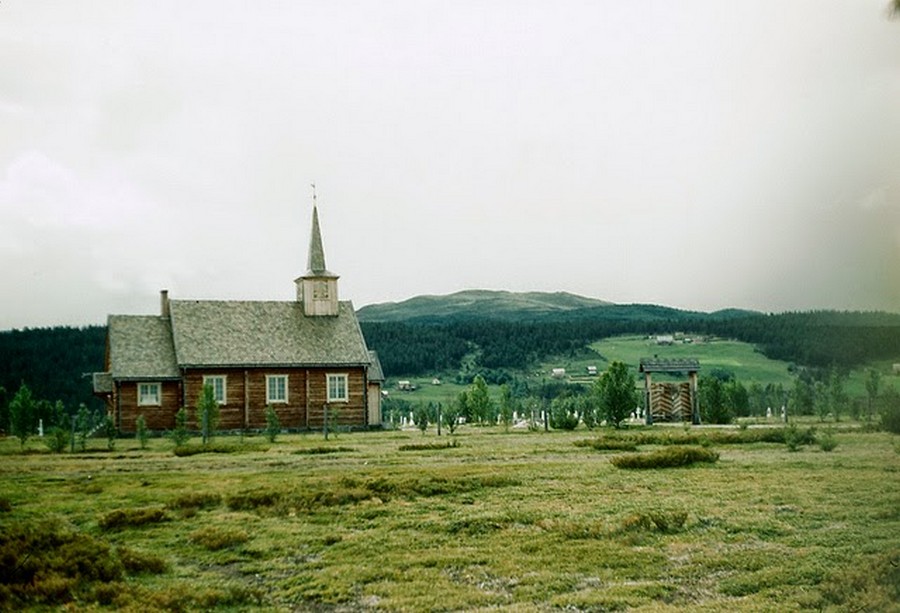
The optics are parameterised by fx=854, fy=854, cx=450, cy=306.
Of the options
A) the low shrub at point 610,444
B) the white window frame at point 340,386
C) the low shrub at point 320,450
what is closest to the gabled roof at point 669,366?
the low shrub at point 610,444

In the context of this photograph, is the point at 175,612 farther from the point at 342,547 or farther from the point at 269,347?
the point at 269,347

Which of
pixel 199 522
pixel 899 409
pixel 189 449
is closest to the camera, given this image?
pixel 199 522

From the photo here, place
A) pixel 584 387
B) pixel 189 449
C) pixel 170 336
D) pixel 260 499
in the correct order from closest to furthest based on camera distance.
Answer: pixel 260 499
pixel 189 449
pixel 170 336
pixel 584 387

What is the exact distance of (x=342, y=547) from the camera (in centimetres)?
1373

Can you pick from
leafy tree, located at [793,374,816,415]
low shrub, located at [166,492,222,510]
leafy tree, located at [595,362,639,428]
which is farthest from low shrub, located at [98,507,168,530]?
leafy tree, located at [793,374,816,415]

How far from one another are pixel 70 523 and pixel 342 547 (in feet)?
18.7

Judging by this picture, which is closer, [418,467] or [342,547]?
[342,547]

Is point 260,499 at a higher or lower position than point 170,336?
lower

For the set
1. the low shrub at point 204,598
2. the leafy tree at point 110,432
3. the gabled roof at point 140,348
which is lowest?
the low shrub at point 204,598

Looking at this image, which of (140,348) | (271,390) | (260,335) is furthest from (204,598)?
(260,335)

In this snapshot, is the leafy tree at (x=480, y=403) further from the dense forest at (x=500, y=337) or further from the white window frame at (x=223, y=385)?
the dense forest at (x=500, y=337)

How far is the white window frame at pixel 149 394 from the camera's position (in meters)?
40.9

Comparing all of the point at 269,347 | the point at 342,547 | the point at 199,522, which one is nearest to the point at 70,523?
the point at 199,522

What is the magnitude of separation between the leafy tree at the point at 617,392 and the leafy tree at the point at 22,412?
77.1ft
